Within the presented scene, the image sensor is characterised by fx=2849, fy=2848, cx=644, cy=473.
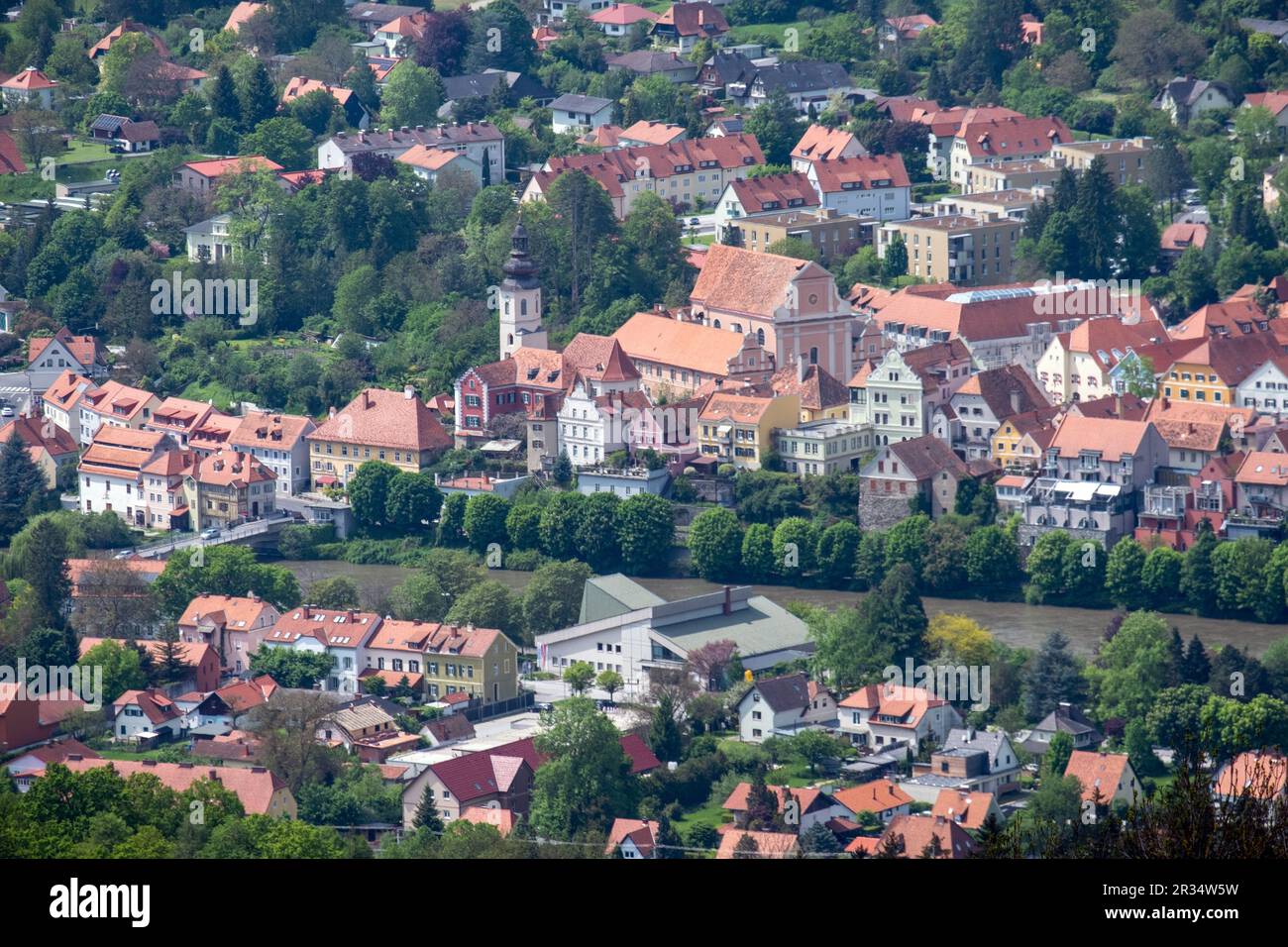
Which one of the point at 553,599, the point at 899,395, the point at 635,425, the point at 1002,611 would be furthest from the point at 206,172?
the point at 1002,611

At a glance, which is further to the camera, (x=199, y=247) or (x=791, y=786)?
Answer: (x=199, y=247)

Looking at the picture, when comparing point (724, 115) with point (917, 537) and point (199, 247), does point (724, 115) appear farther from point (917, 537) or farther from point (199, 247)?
point (917, 537)

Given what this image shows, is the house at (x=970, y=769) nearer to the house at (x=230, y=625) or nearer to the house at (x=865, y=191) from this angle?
the house at (x=230, y=625)

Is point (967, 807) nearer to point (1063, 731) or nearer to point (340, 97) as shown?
point (1063, 731)

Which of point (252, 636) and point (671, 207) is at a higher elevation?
point (671, 207)

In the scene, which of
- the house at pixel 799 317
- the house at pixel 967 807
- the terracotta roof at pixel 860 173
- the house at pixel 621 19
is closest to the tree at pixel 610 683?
the house at pixel 967 807


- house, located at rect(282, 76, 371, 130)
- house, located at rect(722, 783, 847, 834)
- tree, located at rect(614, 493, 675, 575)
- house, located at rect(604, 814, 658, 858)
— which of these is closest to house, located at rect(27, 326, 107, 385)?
house, located at rect(282, 76, 371, 130)

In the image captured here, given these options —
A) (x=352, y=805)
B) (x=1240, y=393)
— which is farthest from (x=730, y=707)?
(x=1240, y=393)
